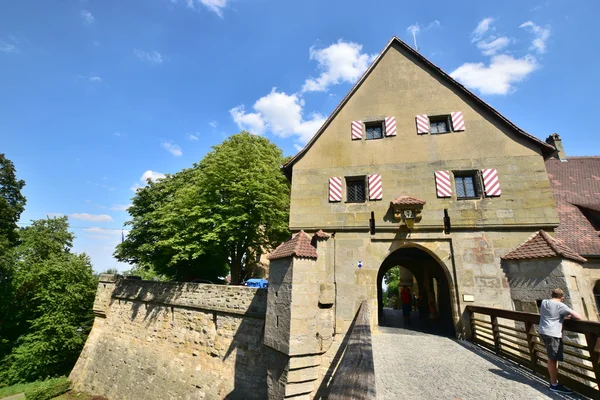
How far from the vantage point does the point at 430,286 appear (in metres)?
16.5

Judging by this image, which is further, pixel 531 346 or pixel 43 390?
pixel 43 390

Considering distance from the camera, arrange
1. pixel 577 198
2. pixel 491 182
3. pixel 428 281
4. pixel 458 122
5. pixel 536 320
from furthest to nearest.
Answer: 1. pixel 428 281
2. pixel 577 198
3. pixel 458 122
4. pixel 491 182
5. pixel 536 320

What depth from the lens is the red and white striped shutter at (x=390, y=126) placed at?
10.6m

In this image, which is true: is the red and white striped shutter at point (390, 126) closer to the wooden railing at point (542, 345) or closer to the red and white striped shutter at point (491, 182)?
the red and white striped shutter at point (491, 182)

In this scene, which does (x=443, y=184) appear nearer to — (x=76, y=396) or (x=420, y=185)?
(x=420, y=185)

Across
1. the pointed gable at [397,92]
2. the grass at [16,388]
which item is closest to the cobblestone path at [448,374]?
the pointed gable at [397,92]

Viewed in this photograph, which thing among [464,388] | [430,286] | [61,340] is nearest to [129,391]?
[61,340]

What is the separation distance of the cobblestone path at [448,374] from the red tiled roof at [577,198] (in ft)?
28.1

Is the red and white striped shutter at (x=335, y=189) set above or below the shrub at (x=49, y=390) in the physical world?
above

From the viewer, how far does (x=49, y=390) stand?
1565cm

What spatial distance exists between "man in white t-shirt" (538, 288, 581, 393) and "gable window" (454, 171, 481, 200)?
573cm

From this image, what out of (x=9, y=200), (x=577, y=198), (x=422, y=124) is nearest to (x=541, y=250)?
(x=422, y=124)

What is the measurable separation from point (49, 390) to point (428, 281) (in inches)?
927

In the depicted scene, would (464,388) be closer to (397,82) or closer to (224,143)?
(397,82)
